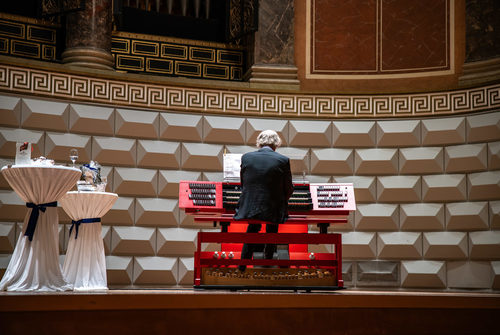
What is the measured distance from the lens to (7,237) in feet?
26.5

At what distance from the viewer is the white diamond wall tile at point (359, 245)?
9094mm

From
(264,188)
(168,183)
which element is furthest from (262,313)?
(168,183)

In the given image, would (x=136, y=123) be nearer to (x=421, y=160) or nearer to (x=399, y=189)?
(x=399, y=189)

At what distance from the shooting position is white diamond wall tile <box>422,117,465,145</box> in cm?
912

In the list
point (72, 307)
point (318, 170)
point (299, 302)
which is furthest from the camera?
point (318, 170)

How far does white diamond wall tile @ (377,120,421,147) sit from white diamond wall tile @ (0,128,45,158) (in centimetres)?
448

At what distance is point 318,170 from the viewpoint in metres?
9.37

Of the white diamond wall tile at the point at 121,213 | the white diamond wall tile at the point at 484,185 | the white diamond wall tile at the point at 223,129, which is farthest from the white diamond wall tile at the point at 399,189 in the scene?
the white diamond wall tile at the point at 121,213

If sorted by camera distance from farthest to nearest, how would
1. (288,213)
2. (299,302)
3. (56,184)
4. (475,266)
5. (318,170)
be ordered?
(318,170)
(475,266)
(288,213)
(56,184)
(299,302)

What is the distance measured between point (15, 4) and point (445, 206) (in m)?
6.27

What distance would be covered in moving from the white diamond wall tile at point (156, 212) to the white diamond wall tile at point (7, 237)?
152 centimetres

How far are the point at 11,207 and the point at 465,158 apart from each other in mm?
5781

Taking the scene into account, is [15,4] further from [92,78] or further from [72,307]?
[72,307]

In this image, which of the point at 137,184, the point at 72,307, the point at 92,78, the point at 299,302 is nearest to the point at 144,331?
the point at 72,307
